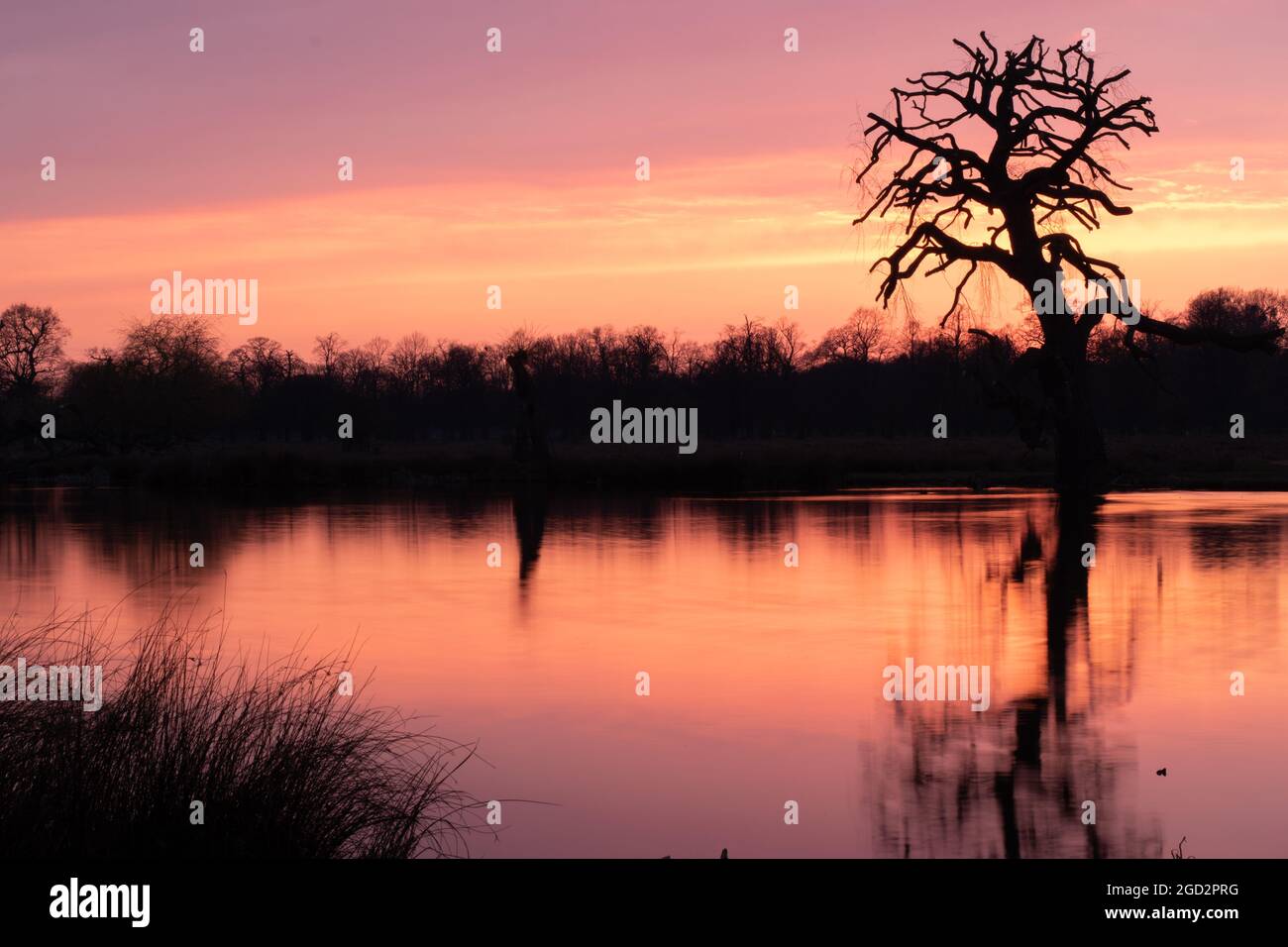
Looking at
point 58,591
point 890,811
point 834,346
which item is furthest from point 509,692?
point 834,346

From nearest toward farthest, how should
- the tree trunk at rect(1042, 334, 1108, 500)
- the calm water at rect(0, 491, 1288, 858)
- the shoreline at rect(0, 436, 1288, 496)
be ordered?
the calm water at rect(0, 491, 1288, 858)
the tree trunk at rect(1042, 334, 1108, 500)
the shoreline at rect(0, 436, 1288, 496)

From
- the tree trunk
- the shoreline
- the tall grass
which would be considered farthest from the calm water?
the shoreline

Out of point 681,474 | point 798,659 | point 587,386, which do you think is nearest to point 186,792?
point 798,659

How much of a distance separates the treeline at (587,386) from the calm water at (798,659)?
44000mm

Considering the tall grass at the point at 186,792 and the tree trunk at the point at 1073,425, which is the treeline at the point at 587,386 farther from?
the tall grass at the point at 186,792

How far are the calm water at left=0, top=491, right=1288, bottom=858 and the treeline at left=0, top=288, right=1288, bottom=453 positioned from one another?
144 ft

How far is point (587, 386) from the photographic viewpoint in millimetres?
123688

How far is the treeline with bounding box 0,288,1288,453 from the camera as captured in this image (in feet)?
303

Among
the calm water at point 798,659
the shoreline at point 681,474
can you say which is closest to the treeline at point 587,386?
the shoreline at point 681,474

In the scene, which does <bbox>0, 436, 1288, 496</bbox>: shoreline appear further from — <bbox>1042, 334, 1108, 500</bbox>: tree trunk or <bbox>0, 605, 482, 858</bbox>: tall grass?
<bbox>0, 605, 482, 858</bbox>: tall grass

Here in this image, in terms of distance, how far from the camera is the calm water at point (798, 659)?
9.00m

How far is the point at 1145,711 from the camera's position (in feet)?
40.0

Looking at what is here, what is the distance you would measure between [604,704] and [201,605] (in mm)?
9148
